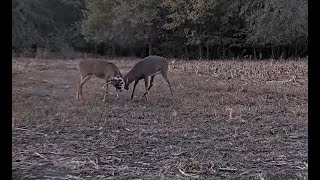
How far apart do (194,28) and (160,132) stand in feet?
40.3

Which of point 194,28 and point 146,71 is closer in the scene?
point 146,71

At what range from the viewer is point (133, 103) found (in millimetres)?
6242

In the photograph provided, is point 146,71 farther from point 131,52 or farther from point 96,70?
point 131,52

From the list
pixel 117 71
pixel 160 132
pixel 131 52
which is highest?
pixel 131 52

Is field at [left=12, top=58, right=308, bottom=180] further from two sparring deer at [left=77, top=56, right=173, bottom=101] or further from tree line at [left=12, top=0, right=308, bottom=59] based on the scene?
tree line at [left=12, top=0, right=308, bottom=59]

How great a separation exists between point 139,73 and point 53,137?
3.19m

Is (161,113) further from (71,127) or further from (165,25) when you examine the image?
(165,25)

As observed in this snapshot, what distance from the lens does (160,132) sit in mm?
4316

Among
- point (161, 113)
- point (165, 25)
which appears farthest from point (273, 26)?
point (161, 113)

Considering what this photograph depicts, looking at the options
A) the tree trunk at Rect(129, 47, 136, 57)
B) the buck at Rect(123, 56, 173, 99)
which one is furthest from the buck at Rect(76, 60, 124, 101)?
the tree trunk at Rect(129, 47, 136, 57)

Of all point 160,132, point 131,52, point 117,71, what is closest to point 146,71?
point 117,71

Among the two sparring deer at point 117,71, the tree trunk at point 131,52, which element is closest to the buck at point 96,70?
the two sparring deer at point 117,71

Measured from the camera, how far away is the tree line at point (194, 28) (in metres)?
13.2

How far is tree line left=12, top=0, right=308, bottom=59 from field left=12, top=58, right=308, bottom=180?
5.60 meters
